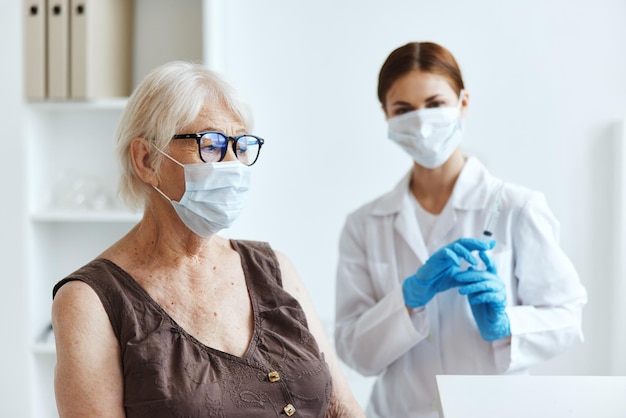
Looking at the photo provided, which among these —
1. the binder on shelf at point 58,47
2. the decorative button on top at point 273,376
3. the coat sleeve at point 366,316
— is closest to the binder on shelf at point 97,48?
the binder on shelf at point 58,47

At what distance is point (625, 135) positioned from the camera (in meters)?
2.24

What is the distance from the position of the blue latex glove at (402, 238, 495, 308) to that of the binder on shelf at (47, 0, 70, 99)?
4.32ft

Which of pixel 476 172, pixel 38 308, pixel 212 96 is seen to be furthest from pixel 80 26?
pixel 476 172

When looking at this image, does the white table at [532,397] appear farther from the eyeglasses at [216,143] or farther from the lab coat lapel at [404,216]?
the lab coat lapel at [404,216]

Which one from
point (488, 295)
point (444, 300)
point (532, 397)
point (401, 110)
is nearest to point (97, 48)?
point (401, 110)

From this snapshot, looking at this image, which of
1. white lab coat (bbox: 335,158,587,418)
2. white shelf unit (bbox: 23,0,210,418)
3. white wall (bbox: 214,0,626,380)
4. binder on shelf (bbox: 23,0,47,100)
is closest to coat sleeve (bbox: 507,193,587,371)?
white lab coat (bbox: 335,158,587,418)

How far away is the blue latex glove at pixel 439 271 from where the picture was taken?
1509mm

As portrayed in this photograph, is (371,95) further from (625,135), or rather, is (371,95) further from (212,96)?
(212,96)

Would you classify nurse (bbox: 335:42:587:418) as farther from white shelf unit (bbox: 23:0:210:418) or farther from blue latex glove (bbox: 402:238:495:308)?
white shelf unit (bbox: 23:0:210:418)

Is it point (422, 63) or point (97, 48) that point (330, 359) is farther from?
point (97, 48)

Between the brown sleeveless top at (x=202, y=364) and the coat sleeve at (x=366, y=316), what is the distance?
1.06 feet

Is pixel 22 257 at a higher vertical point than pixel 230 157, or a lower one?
lower

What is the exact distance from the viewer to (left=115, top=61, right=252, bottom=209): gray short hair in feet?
4.23

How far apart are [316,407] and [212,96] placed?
0.59 meters
